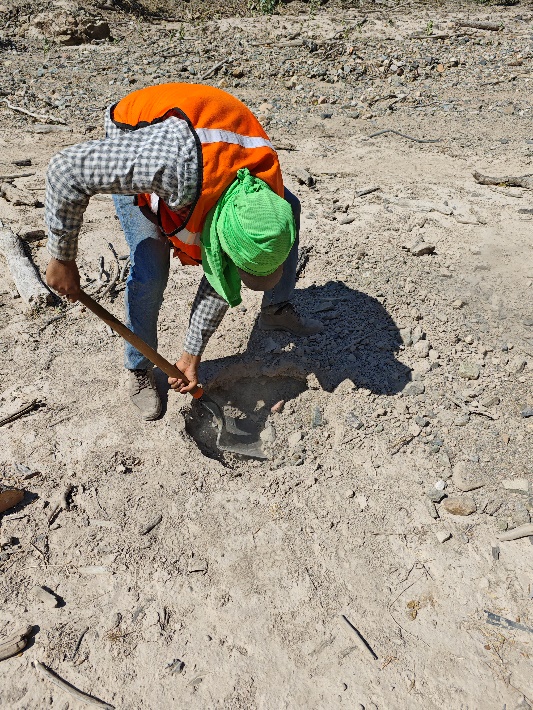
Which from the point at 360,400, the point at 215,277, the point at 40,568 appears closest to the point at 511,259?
the point at 360,400

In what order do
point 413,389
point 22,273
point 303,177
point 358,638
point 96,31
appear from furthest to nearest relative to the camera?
point 96,31
point 303,177
point 22,273
point 413,389
point 358,638

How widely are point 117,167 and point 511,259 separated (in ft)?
8.27

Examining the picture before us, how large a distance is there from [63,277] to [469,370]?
1895 millimetres

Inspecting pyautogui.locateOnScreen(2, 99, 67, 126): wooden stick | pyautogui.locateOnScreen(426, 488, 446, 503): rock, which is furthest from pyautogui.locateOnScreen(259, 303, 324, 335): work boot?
pyautogui.locateOnScreen(2, 99, 67, 126): wooden stick

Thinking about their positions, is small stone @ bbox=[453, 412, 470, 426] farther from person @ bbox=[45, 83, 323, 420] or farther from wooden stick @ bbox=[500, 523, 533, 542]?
person @ bbox=[45, 83, 323, 420]

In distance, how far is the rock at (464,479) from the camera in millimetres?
2512

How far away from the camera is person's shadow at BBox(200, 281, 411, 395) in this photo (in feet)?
9.76

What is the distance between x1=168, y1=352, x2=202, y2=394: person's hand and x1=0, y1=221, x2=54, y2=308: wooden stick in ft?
3.79

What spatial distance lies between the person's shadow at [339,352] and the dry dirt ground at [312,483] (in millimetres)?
12

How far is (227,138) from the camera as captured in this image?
193 cm

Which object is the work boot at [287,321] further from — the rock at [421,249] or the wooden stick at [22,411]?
the wooden stick at [22,411]

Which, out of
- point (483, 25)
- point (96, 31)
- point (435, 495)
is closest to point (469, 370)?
point (435, 495)

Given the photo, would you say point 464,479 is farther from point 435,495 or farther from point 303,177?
point 303,177

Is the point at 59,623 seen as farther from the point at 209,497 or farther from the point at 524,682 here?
the point at 524,682
